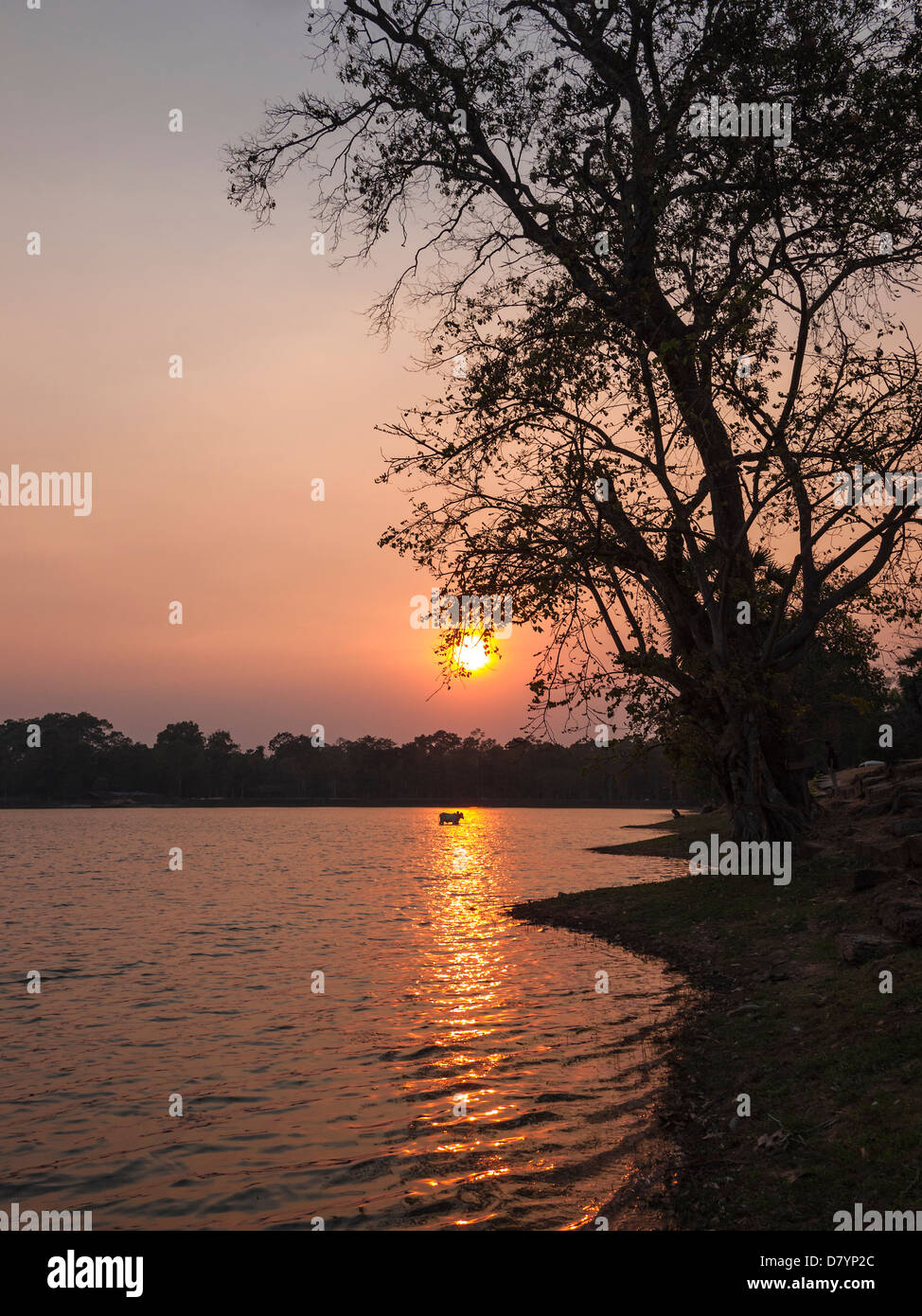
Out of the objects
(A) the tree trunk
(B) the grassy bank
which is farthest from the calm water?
(A) the tree trunk

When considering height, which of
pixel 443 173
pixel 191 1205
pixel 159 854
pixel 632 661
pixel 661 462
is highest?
pixel 443 173

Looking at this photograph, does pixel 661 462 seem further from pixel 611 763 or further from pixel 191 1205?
pixel 191 1205

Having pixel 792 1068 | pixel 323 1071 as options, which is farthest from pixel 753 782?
pixel 323 1071

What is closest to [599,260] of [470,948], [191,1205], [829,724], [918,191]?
[918,191]

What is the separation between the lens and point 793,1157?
9.40 m

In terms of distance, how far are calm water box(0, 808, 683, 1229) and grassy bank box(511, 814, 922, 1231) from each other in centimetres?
80

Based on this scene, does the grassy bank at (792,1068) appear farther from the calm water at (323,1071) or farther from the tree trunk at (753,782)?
the tree trunk at (753,782)

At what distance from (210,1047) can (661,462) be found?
15623 mm

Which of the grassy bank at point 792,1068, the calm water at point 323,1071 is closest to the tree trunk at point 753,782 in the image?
the grassy bank at point 792,1068

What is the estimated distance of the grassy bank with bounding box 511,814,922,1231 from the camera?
8.56 metres

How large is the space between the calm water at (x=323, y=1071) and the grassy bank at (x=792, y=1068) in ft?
2.61

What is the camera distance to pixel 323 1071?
47.8 feet

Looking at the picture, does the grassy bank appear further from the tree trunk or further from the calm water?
the tree trunk

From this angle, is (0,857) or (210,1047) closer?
(210,1047)
